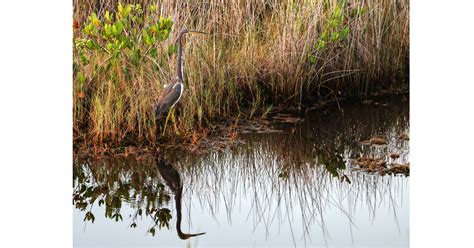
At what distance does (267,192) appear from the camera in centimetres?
466

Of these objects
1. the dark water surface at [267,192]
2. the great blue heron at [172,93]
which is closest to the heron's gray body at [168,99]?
the great blue heron at [172,93]

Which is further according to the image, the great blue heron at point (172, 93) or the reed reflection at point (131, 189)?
the great blue heron at point (172, 93)

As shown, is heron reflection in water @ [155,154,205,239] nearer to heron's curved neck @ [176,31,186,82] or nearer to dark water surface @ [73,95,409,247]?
dark water surface @ [73,95,409,247]

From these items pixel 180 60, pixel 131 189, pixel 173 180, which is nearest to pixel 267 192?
pixel 173 180

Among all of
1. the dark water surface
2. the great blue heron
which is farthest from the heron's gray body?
the dark water surface

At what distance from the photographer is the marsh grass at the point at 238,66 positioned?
486cm

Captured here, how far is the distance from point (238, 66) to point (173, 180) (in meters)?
0.75

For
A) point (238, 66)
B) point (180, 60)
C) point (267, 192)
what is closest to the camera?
point (267, 192)

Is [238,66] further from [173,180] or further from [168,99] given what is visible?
[173,180]

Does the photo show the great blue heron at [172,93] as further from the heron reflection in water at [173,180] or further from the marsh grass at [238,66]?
the heron reflection in water at [173,180]

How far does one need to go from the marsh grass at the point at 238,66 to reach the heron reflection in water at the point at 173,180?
0.52 ft
